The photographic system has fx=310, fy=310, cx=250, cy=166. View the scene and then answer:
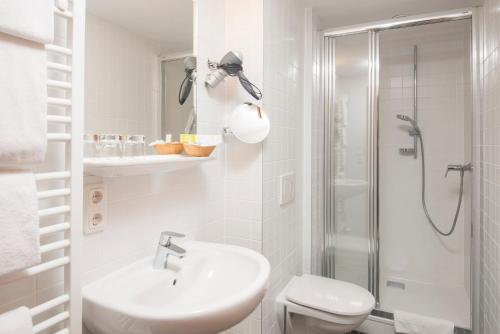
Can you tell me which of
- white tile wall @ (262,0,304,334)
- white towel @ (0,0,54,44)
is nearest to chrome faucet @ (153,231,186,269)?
white tile wall @ (262,0,304,334)

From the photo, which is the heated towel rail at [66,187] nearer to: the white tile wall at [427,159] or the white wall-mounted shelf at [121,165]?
the white wall-mounted shelf at [121,165]

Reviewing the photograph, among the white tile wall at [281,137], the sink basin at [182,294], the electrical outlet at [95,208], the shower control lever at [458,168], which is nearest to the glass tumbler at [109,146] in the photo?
the electrical outlet at [95,208]

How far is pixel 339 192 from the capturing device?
2375mm

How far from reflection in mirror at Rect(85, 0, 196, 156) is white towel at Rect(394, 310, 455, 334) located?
175 centimetres

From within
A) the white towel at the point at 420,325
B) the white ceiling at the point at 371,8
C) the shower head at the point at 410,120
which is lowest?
the white towel at the point at 420,325

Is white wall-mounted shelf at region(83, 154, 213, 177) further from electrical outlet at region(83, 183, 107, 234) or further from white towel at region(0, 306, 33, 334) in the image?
white towel at region(0, 306, 33, 334)

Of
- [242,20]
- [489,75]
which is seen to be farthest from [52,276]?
[489,75]

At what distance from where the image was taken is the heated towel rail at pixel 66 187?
757 mm

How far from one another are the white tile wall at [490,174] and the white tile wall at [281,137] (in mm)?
1038

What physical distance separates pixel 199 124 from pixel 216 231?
0.55m

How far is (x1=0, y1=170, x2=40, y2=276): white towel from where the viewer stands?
613 mm

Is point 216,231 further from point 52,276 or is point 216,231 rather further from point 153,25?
point 153,25

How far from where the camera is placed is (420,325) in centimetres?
190

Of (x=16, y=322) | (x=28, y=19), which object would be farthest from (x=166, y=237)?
(x=28, y=19)
